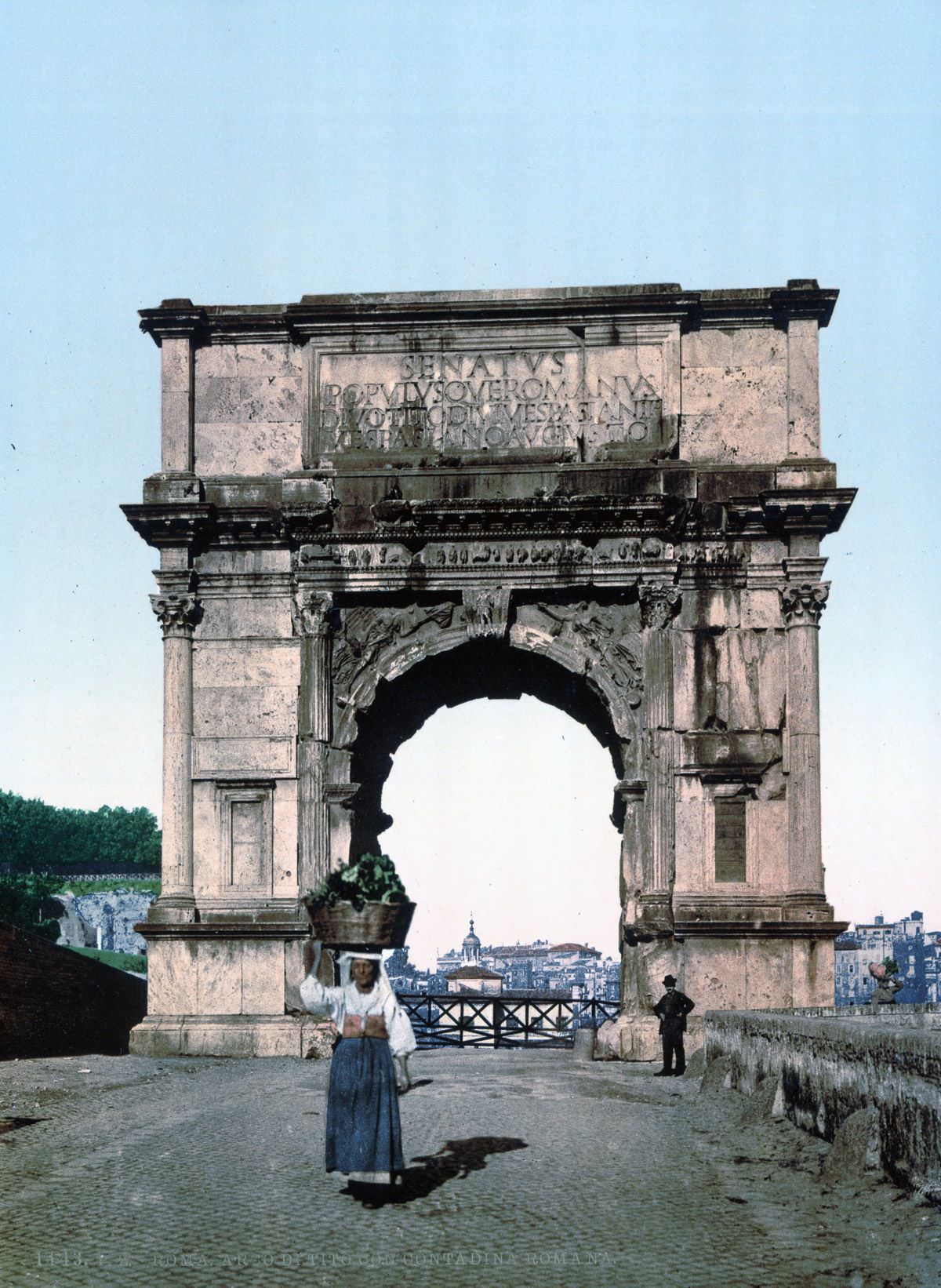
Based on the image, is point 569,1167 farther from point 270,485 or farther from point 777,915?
point 270,485

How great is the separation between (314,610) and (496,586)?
2536 mm

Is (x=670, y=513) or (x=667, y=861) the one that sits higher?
(x=670, y=513)

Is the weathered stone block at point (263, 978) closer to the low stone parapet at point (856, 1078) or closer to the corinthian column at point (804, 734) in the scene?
the corinthian column at point (804, 734)

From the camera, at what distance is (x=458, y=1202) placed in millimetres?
10508

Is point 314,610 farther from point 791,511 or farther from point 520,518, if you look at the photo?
point 791,511

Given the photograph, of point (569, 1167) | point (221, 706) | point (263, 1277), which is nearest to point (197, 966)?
point (221, 706)

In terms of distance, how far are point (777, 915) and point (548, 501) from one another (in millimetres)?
6328

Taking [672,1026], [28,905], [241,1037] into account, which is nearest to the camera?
[672,1026]

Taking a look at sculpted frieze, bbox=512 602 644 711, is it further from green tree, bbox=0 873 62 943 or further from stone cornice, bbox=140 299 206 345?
green tree, bbox=0 873 62 943

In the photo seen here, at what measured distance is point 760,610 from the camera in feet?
77.9

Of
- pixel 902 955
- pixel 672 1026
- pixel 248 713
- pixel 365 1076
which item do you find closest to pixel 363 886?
pixel 365 1076

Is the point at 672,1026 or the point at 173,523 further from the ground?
the point at 173,523

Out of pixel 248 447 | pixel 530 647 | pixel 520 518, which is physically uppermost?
pixel 248 447

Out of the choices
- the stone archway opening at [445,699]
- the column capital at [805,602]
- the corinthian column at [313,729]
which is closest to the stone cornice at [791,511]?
the column capital at [805,602]
